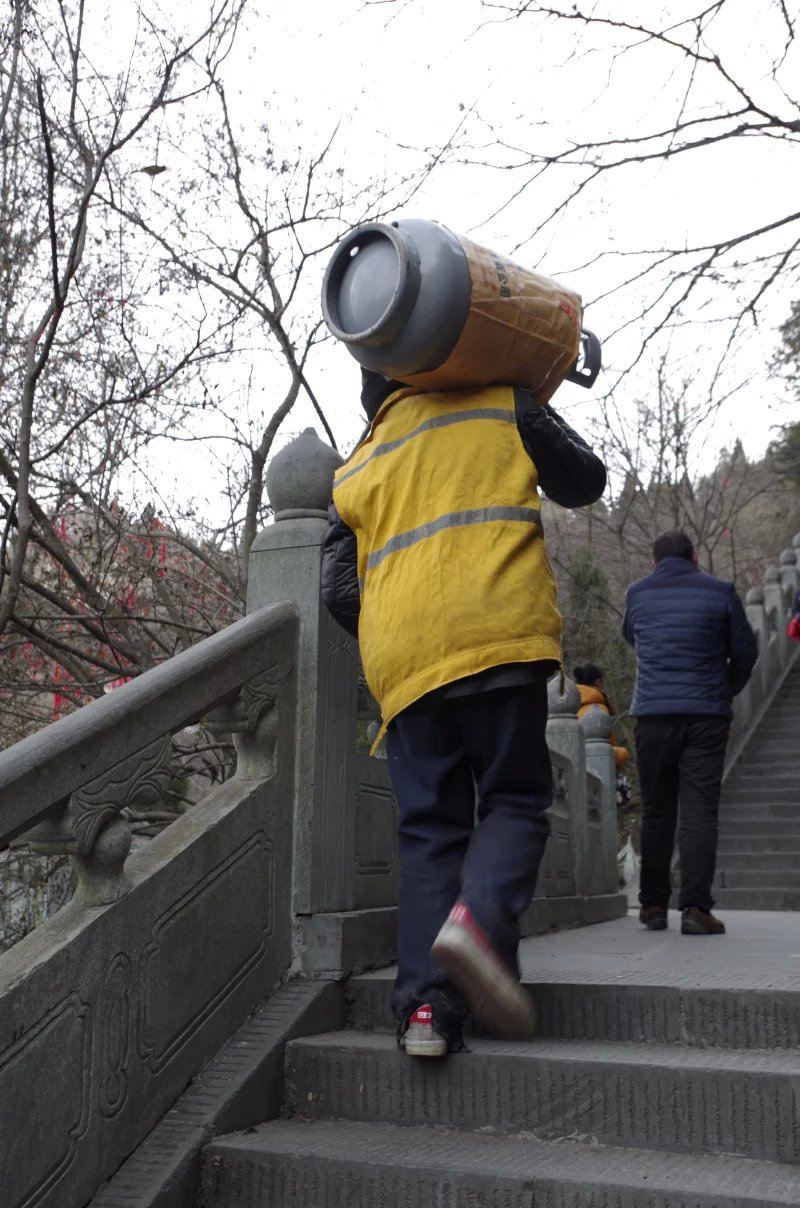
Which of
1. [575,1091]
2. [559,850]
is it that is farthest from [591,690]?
[575,1091]

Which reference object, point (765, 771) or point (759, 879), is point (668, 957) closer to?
point (759, 879)

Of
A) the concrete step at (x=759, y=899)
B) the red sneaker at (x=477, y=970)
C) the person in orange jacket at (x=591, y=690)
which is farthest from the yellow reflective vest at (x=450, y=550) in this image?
the concrete step at (x=759, y=899)

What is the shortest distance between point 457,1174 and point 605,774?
5.56 meters

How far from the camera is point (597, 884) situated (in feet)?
22.3

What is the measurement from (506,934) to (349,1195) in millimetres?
683

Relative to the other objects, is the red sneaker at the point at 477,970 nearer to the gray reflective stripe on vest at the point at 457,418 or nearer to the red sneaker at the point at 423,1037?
the red sneaker at the point at 423,1037

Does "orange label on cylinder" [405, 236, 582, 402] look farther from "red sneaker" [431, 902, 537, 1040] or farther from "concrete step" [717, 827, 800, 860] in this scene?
"concrete step" [717, 827, 800, 860]

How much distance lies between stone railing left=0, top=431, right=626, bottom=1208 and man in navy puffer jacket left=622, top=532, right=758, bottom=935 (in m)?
2.04

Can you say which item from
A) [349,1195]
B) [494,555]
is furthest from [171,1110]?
[494,555]

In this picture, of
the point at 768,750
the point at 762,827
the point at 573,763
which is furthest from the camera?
the point at 768,750

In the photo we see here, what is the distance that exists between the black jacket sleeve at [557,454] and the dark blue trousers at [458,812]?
56 centimetres

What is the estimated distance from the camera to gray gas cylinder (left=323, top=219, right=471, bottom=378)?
2.91m

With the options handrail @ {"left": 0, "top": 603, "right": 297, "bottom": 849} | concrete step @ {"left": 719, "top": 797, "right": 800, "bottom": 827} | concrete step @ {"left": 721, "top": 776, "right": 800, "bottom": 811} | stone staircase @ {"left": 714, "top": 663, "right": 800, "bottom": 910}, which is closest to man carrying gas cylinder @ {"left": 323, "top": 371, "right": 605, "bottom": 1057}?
handrail @ {"left": 0, "top": 603, "right": 297, "bottom": 849}

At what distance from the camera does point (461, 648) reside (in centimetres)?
296
